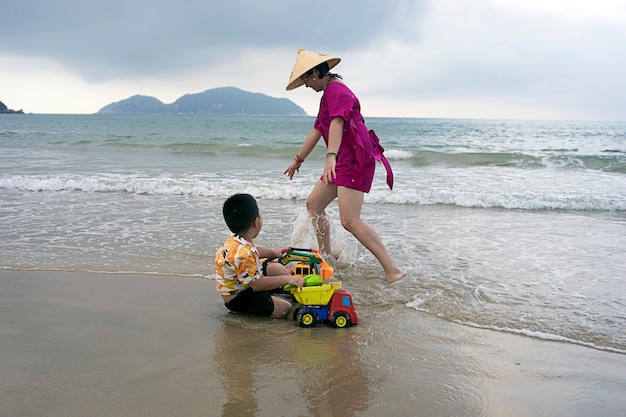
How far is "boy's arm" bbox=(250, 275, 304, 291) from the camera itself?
347cm

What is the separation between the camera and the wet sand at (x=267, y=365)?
7.98ft

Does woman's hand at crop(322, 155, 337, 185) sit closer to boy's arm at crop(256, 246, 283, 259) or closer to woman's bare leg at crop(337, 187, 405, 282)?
woman's bare leg at crop(337, 187, 405, 282)

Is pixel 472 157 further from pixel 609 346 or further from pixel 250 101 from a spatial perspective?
pixel 250 101

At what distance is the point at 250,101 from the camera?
171 meters

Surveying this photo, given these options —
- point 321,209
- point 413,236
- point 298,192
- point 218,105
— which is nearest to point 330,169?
point 321,209

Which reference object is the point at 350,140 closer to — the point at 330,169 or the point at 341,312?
the point at 330,169

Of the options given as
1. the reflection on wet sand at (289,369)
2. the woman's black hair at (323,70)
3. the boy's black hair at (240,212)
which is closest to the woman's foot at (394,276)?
the reflection on wet sand at (289,369)

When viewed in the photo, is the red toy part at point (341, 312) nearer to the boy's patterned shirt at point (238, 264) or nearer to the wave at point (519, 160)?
the boy's patterned shirt at point (238, 264)

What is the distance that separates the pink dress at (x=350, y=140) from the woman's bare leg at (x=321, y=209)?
0.27 m

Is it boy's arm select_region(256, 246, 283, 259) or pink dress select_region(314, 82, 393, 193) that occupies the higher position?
pink dress select_region(314, 82, 393, 193)

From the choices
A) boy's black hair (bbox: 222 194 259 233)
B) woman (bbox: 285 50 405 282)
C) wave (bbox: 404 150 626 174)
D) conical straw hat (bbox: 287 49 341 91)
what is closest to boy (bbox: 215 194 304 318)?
boy's black hair (bbox: 222 194 259 233)

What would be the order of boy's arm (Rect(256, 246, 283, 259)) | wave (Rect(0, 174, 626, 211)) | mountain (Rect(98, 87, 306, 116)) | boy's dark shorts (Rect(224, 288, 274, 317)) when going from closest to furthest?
boy's dark shorts (Rect(224, 288, 274, 317))
boy's arm (Rect(256, 246, 283, 259))
wave (Rect(0, 174, 626, 211))
mountain (Rect(98, 87, 306, 116))

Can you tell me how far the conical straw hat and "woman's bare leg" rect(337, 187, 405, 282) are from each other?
3.23 ft

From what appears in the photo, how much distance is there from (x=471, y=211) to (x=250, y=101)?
552ft
